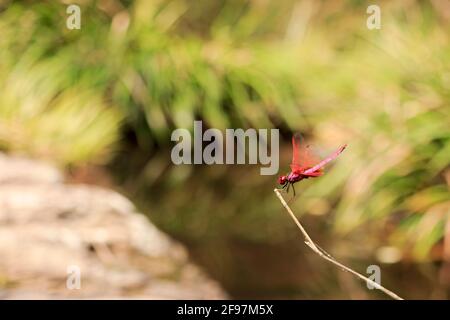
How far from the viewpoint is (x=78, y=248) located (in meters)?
2.82

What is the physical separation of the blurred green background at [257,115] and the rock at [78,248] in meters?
0.30

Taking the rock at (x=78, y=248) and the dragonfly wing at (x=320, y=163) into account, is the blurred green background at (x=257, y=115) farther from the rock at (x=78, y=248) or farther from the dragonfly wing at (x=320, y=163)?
the dragonfly wing at (x=320, y=163)

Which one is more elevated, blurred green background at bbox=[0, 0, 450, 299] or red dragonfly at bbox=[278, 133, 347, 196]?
blurred green background at bbox=[0, 0, 450, 299]

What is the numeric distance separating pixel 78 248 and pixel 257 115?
2.57 meters

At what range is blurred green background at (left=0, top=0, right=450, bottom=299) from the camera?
3.54 meters

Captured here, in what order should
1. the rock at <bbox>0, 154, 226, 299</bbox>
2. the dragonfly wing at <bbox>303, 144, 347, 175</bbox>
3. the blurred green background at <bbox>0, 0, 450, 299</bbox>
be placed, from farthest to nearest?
1. the blurred green background at <bbox>0, 0, 450, 299</bbox>
2. the rock at <bbox>0, 154, 226, 299</bbox>
3. the dragonfly wing at <bbox>303, 144, 347, 175</bbox>

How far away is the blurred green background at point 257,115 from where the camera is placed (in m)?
3.54

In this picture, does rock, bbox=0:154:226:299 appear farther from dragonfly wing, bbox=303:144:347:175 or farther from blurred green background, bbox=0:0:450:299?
dragonfly wing, bbox=303:144:347:175

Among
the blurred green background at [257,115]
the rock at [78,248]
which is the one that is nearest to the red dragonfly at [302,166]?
the rock at [78,248]

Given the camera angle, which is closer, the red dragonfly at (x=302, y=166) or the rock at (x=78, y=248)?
the red dragonfly at (x=302, y=166)

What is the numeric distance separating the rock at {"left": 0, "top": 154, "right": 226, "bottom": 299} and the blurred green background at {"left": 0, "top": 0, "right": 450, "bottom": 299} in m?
0.30

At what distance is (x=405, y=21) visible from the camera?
16.4 ft

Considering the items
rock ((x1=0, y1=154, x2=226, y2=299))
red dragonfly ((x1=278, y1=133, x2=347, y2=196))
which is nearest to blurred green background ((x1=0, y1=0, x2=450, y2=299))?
rock ((x1=0, y1=154, x2=226, y2=299))
